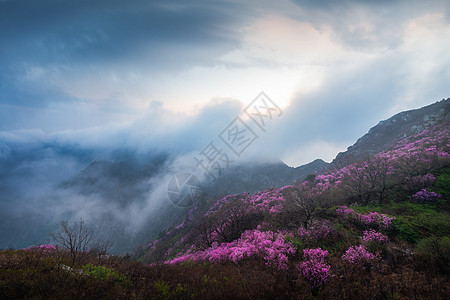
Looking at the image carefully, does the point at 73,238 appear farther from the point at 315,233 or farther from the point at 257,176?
the point at 257,176

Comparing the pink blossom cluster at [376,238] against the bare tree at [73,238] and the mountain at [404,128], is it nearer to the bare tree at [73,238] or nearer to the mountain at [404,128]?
the bare tree at [73,238]

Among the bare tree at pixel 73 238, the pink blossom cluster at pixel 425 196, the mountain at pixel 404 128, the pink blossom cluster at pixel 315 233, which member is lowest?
the pink blossom cluster at pixel 425 196

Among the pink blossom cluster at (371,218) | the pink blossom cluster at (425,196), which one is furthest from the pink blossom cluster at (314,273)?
the pink blossom cluster at (425,196)

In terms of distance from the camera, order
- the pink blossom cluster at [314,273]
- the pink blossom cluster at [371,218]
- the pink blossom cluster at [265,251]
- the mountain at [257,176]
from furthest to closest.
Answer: the mountain at [257,176] → the pink blossom cluster at [371,218] → the pink blossom cluster at [265,251] → the pink blossom cluster at [314,273]

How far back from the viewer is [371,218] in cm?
936

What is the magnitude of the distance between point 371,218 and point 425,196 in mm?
5634

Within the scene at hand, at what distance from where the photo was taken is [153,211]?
94.9 meters

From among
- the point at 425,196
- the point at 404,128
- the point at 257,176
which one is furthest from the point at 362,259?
the point at 257,176

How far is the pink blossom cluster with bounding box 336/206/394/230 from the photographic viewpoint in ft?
28.1

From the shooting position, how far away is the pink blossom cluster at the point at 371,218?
8566 millimetres

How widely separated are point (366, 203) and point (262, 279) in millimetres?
12348

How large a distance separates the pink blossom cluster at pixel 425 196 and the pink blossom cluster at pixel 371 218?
474cm

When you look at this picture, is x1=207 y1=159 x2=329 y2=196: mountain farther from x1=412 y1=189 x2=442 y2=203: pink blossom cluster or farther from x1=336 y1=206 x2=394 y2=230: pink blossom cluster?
x1=336 y1=206 x2=394 y2=230: pink blossom cluster

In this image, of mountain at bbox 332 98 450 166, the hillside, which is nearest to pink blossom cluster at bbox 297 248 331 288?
the hillside
